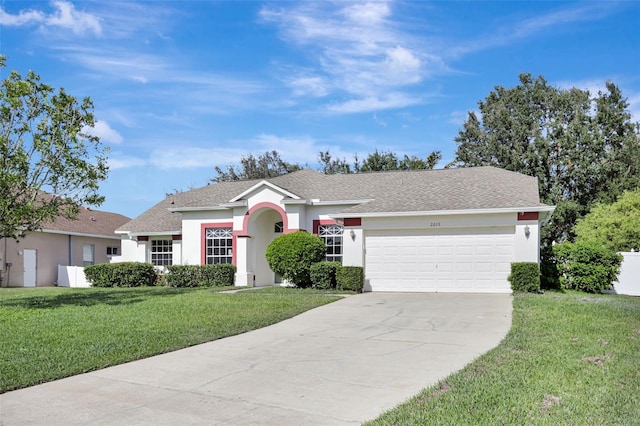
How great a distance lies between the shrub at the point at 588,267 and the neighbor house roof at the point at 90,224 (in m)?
22.2

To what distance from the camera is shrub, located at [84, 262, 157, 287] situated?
23.7m

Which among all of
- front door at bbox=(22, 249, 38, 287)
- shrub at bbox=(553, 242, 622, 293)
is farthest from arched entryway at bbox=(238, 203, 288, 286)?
front door at bbox=(22, 249, 38, 287)

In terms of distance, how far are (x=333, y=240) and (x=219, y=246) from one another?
5.42 m

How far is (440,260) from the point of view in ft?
60.3

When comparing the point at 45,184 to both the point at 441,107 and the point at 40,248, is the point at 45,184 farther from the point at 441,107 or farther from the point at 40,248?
the point at 441,107

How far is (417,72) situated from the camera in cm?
1734

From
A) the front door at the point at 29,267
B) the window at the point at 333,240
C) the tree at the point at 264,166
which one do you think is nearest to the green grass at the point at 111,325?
the window at the point at 333,240

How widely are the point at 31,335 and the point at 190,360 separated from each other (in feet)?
12.7

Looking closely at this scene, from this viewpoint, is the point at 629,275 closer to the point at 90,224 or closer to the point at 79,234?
the point at 79,234

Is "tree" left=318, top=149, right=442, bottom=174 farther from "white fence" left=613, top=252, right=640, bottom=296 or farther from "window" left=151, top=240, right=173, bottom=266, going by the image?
"white fence" left=613, top=252, right=640, bottom=296

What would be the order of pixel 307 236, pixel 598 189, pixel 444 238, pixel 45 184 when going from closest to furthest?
pixel 45 184
pixel 444 238
pixel 307 236
pixel 598 189

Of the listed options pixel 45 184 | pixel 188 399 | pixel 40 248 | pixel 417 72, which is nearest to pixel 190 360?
pixel 188 399

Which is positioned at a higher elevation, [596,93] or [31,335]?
[596,93]

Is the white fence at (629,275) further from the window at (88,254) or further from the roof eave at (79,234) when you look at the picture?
the window at (88,254)
